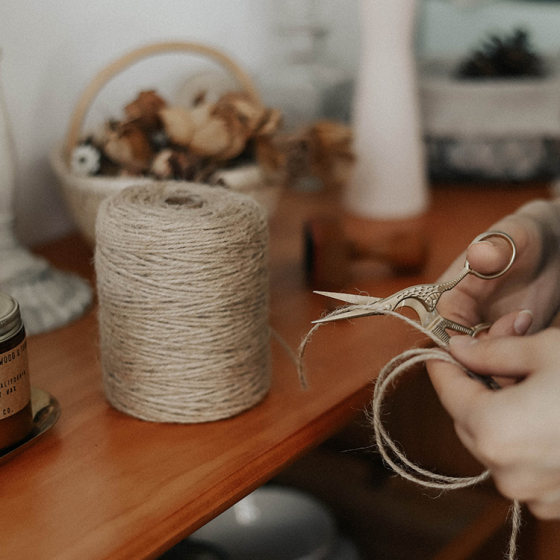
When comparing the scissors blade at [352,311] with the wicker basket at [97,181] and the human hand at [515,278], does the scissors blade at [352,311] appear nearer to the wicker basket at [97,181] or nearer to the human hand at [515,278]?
the human hand at [515,278]

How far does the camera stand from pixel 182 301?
50 cm

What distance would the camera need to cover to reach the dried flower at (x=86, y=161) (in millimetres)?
794

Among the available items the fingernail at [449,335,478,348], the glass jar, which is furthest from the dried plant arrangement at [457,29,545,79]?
the fingernail at [449,335,478,348]

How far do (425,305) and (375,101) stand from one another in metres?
0.51

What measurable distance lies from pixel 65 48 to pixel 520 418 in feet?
2.36

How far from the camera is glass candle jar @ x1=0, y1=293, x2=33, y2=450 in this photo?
1.55 ft

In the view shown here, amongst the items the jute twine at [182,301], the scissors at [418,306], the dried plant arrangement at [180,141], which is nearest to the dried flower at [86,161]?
the dried plant arrangement at [180,141]

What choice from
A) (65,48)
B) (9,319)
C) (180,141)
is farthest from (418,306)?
(65,48)

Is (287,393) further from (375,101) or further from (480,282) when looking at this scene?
(375,101)

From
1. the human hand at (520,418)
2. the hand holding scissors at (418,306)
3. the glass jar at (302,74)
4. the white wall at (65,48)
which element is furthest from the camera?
the glass jar at (302,74)

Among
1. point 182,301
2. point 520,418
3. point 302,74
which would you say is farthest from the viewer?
point 302,74

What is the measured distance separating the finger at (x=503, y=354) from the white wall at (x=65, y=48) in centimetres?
58

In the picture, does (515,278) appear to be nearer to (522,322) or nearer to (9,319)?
(522,322)

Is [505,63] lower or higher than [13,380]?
higher
